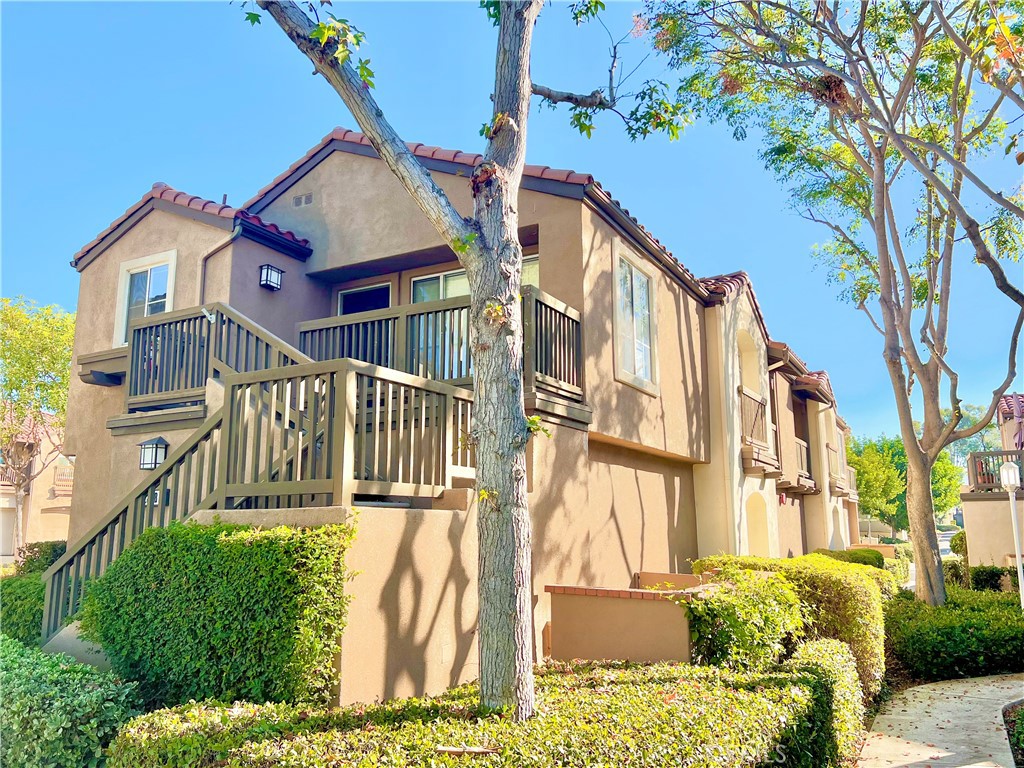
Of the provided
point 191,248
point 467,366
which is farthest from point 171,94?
point 467,366

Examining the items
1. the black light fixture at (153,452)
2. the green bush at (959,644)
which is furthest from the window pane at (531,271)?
the green bush at (959,644)

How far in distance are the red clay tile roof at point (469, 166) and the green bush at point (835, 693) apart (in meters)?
6.46

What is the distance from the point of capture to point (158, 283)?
41.7 feet

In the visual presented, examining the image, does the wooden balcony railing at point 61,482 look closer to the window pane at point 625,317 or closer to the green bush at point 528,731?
the window pane at point 625,317

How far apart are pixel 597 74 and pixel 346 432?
412 cm

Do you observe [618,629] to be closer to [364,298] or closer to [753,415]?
[364,298]

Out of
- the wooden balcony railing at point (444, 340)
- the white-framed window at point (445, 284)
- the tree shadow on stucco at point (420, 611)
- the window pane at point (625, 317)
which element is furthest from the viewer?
the white-framed window at point (445, 284)

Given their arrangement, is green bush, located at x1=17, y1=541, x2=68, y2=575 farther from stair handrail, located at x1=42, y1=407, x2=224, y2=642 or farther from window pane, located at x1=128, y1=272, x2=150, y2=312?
stair handrail, located at x1=42, y1=407, x2=224, y2=642

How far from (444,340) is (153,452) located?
13.8 feet

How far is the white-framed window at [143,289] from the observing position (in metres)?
12.5

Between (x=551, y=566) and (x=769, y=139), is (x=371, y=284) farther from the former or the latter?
(x=769, y=139)

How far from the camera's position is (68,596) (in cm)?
784

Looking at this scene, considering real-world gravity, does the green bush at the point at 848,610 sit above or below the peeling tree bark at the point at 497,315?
below

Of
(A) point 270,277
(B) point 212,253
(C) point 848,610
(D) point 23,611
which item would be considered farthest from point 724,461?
(D) point 23,611
